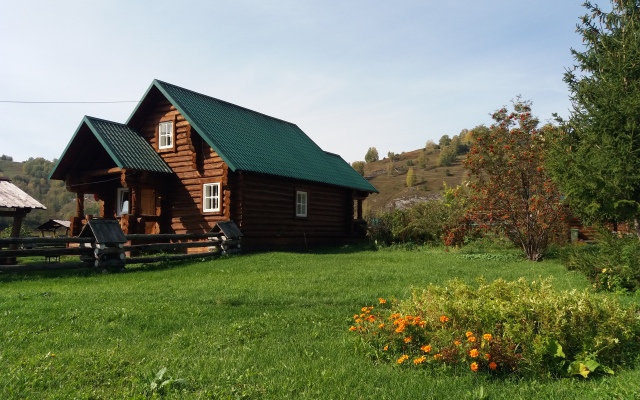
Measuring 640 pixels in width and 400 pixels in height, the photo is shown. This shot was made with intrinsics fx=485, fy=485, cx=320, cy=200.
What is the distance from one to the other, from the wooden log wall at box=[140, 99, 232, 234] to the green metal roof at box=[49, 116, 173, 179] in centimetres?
58

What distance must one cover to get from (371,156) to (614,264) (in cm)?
8602

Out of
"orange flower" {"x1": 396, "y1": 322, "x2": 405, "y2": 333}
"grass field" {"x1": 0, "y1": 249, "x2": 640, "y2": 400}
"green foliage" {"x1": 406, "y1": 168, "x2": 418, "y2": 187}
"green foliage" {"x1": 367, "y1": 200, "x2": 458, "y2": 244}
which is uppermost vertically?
"green foliage" {"x1": 406, "y1": 168, "x2": 418, "y2": 187}

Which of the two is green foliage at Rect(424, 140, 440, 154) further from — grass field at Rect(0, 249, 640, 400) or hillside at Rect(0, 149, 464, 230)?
grass field at Rect(0, 249, 640, 400)

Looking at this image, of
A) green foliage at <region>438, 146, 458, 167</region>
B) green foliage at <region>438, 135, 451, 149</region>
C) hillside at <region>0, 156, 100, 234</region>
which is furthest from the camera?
green foliage at <region>438, 135, 451, 149</region>

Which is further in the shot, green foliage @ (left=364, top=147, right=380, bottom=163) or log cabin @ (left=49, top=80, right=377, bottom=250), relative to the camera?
green foliage @ (left=364, top=147, right=380, bottom=163)

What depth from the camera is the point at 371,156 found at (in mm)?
95188

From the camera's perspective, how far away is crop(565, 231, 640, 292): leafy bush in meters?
9.58

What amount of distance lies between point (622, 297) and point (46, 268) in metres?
14.1

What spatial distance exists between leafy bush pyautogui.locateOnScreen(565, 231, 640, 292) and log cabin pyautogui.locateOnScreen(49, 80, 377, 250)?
12.5 m

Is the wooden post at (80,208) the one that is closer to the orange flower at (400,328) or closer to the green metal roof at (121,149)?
the green metal roof at (121,149)

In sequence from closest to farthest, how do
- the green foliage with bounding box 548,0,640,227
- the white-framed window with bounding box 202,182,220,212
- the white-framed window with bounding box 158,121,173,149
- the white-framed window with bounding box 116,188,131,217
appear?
the green foliage with bounding box 548,0,640,227, the white-framed window with bounding box 202,182,220,212, the white-framed window with bounding box 158,121,173,149, the white-framed window with bounding box 116,188,131,217

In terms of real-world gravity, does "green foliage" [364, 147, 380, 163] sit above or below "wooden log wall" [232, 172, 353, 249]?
above

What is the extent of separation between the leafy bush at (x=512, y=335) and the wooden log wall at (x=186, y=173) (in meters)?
14.5

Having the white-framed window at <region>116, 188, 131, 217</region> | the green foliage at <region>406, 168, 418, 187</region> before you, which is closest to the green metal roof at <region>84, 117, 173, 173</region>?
the white-framed window at <region>116, 188, 131, 217</region>
